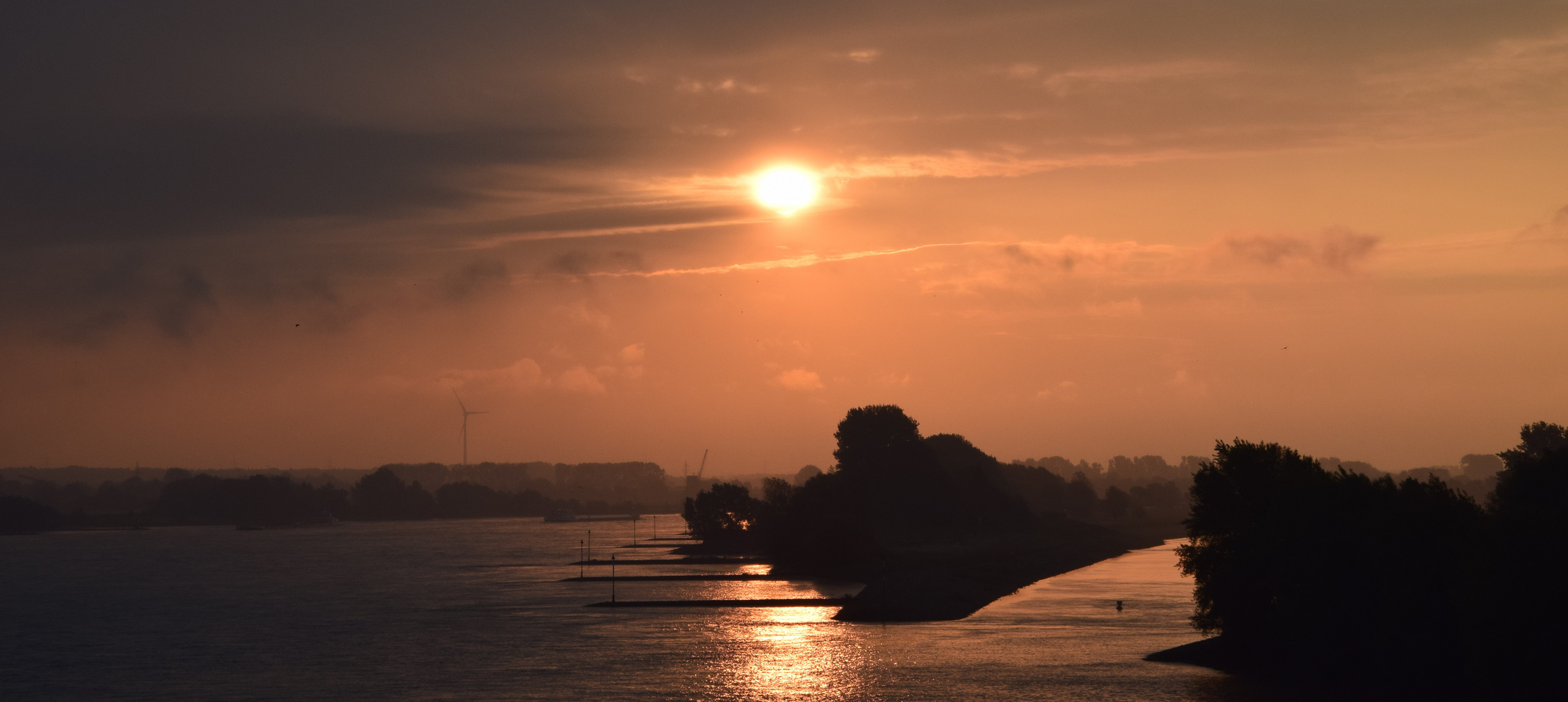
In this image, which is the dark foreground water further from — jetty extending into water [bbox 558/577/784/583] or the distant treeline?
jetty extending into water [bbox 558/577/784/583]

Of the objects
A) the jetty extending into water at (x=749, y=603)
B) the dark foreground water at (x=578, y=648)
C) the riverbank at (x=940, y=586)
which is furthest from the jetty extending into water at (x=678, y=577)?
the jetty extending into water at (x=749, y=603)

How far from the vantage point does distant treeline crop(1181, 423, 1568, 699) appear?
55.0 m

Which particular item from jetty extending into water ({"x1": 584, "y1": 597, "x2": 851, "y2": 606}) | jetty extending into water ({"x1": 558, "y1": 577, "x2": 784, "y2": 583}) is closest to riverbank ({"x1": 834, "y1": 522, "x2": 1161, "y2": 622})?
jetty extending into water ({"x1": 584, "y1": 597, "x2": 851, "y2": 606})

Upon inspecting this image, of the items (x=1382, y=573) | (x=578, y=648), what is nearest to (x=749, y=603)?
(x=578, y=648)

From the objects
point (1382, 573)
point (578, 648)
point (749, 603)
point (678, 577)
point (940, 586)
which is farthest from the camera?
point (678, 577)

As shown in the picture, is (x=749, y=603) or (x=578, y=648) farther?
(x=749, y=603)

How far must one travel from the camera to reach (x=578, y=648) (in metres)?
98.4

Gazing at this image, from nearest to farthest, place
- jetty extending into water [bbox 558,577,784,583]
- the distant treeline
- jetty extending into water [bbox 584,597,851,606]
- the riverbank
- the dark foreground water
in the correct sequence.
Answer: the distant treeline
the dark foreground water
the riverbank
jetty extending into water [bbox 584,597,851,606]
jetty extending into water [bbox 558,577,784,583]

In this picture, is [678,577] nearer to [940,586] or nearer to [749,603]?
[749,603]

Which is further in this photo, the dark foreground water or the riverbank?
the riverbank

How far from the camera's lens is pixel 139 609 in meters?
143

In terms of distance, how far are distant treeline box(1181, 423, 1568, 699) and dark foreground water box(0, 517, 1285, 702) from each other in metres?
6.14

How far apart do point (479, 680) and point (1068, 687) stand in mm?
41384

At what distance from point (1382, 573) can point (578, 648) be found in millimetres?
61596
